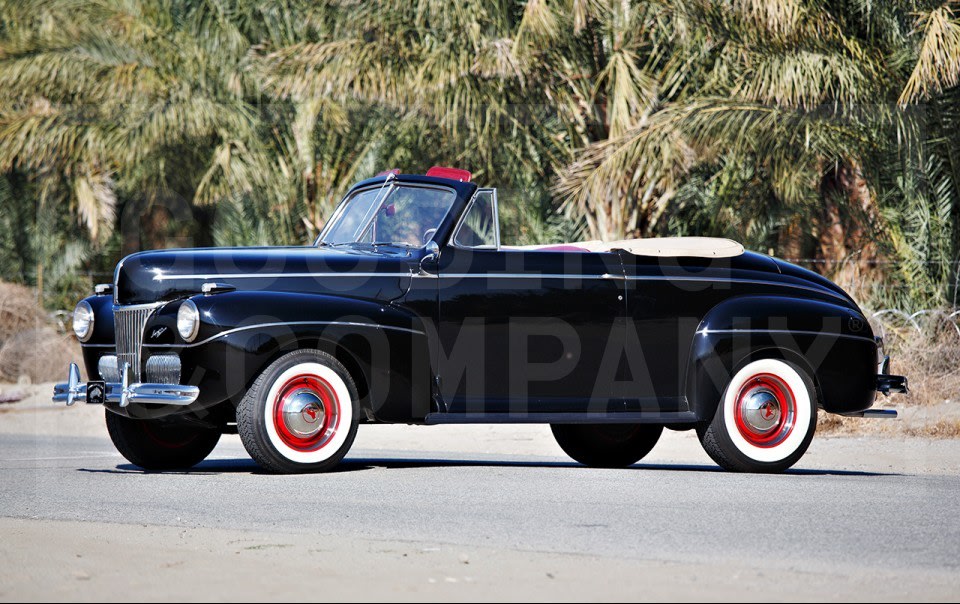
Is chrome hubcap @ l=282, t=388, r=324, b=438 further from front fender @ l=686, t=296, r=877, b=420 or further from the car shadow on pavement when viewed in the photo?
front fender @ l=686, t=296, r=877, b=420

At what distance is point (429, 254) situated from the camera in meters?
8.59

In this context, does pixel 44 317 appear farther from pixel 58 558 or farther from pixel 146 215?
pixel 58 558

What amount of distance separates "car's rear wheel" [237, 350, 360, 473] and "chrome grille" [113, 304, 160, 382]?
0.95m

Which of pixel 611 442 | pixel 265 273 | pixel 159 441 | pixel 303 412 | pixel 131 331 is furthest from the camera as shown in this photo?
pixel 611 442

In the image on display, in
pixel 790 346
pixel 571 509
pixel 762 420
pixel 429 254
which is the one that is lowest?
pixel 571 509

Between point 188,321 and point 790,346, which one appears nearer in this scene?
point 188,321

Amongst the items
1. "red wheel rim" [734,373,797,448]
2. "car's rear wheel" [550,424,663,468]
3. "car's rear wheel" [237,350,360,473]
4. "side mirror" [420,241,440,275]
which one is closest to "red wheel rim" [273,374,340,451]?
"car's rear wheel" [237,350,360,473]

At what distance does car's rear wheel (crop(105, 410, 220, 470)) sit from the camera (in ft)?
29.8

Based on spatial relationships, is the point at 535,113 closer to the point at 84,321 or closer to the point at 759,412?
the point at 759,412

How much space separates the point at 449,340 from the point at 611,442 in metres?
2.13

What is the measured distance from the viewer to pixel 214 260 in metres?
8.51

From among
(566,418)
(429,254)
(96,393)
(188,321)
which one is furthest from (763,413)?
(96,393)

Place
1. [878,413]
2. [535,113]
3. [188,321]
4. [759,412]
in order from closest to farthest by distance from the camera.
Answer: [188,321]
[759,412]
[878,413]
[535,113]

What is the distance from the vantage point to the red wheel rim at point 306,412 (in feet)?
26.0
